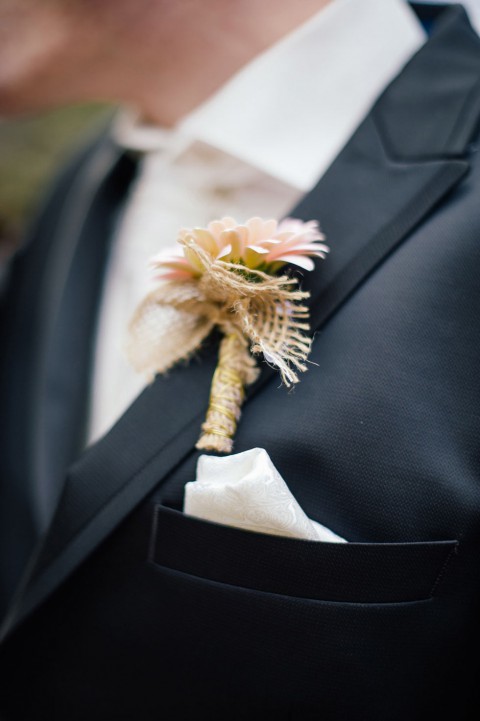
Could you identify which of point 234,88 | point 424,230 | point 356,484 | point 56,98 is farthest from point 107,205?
point 356,484

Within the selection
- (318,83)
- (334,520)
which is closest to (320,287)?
(334,520)

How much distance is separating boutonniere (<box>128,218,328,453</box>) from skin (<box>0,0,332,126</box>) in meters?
0.40

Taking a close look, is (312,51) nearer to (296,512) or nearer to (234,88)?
(234,88)

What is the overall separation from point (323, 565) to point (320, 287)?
30 centimetres

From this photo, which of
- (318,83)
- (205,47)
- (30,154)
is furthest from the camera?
(30,154)

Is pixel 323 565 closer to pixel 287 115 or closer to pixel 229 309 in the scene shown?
pixel 229 309

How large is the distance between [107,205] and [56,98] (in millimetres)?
227

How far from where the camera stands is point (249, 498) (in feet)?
1.65

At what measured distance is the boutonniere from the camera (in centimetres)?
52

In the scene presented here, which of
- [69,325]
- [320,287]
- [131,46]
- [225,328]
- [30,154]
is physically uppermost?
[131,46]

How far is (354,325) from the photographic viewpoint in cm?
59

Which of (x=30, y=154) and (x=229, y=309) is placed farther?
(x=30, y=154)

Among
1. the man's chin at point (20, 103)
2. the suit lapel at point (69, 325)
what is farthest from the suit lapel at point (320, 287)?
the man's chin at point (20, 103)

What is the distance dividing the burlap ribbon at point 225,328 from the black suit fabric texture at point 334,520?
0.03 m
